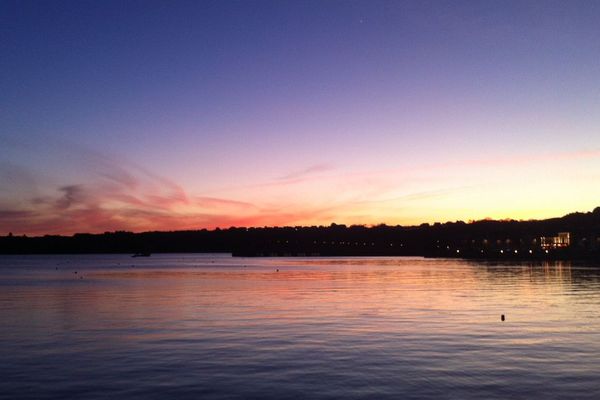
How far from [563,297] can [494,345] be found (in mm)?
36962

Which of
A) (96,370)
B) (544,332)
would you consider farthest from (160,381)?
(544,332)

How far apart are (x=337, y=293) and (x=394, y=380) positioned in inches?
2053

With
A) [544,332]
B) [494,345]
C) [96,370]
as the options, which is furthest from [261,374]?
[544,332]

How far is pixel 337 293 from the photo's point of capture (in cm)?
7994

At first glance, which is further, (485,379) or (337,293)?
(337,293)

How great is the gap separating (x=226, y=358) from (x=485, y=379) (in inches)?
529

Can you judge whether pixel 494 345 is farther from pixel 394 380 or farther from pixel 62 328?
pixel 62 328

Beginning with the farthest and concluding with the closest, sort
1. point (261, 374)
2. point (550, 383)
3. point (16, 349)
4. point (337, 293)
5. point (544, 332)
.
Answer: point (337, 293), point (544, 332), point (16, 349), point (261, 374), point (550, 383)

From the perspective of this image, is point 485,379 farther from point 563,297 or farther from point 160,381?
point 563,297

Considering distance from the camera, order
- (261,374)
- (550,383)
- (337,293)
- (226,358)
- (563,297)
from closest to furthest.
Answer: (550,383) < (261,374) < (226,358) < (563,297) < (337,293)

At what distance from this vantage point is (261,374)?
95.2 feet

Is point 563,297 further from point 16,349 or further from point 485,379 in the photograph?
point 16,349

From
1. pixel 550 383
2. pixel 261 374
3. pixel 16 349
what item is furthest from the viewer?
pixel 16 349

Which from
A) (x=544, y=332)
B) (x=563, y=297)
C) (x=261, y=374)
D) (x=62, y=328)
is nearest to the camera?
(x=261, y=374)
